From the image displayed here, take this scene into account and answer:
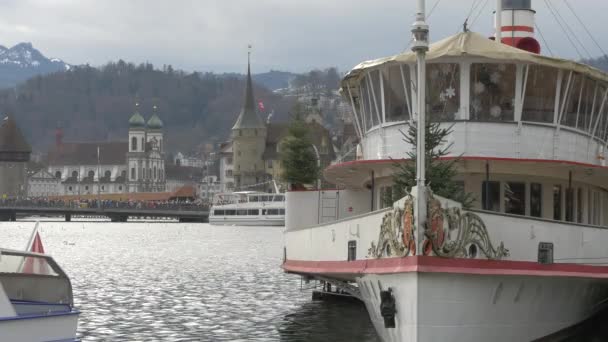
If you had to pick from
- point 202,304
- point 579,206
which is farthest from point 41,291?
point 202,304

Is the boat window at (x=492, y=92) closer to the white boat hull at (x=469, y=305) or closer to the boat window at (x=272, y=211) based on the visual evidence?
the white boat hull at (x=469, y=305)

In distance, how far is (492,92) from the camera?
25.7 m

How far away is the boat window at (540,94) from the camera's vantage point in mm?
25766

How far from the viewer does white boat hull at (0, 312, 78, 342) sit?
21.3 m

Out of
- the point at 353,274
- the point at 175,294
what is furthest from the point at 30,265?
the point at 175,294

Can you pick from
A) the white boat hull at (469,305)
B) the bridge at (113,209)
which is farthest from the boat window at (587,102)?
the bridge at (113,209)

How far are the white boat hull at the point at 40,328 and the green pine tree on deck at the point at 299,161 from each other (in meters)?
13.0

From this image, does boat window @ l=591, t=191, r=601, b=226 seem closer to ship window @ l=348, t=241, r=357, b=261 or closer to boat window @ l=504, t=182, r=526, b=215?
boat window @ l=504, t=182, r=526, b=215

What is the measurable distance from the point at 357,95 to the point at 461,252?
9.24 m

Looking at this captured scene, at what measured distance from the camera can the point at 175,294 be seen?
147ft

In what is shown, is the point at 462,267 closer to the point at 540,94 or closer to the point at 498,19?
the point at 540,94

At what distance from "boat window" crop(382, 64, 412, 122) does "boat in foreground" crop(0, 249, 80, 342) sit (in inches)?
334

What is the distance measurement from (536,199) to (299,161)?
47.1 ft

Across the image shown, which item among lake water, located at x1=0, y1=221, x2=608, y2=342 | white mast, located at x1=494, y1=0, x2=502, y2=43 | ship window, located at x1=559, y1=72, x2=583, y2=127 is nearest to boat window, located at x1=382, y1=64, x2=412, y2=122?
ship window, located at x1=559, y1=72, x2=583, y2=127
